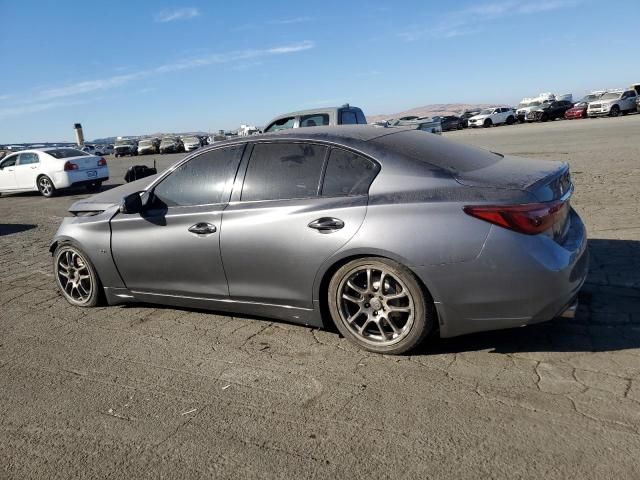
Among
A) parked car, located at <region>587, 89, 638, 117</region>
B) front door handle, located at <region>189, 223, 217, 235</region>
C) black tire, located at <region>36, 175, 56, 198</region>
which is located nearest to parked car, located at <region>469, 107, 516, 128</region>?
parked car, located at <region>587, 89, 638, 117</region>

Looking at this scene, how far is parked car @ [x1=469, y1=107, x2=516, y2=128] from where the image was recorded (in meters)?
50.3

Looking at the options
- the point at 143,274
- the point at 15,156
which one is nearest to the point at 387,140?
the point at 143,274

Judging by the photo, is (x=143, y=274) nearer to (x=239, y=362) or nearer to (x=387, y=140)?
(x=239, y=362)

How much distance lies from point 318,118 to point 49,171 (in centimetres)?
879

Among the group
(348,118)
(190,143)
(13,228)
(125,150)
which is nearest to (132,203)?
(13,228)

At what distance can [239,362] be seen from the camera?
380cm

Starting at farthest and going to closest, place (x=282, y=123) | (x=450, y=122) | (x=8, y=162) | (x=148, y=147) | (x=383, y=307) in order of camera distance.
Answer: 1. (x=450, y=122)
2. (x=148, y=147)
3. (x=8, y=162)
4. (x=282, y=123)
5. (x=383, y=307)

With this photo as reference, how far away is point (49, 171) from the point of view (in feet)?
52.3

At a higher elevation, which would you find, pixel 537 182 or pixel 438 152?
pixel 438 152

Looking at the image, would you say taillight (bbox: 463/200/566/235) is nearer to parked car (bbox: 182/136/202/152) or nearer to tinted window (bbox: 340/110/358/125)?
tinted window (bbox: 340/110/358/125)

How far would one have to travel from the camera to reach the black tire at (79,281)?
5.02 metres

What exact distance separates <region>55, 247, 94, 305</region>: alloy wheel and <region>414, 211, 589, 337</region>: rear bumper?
3246 millimetres

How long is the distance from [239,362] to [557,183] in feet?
7.99

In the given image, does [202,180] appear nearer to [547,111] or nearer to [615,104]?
[615,104]
